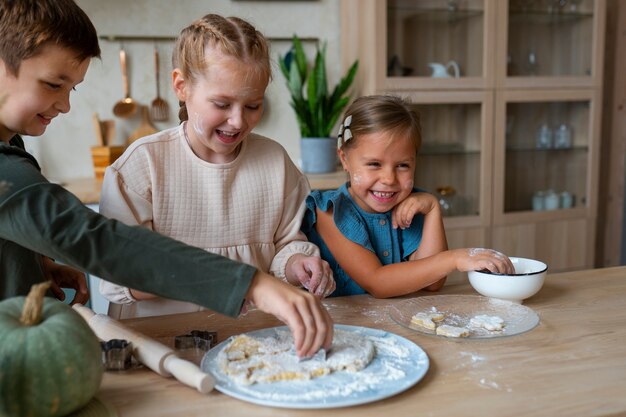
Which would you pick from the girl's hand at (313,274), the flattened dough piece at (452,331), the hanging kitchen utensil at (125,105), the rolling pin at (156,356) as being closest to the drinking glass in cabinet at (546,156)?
the hanging kitchen utensil at (125,105)

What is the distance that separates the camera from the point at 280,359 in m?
0.87

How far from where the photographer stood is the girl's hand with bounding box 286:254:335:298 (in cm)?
119

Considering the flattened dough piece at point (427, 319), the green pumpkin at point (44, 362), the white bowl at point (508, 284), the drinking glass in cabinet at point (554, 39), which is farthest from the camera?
the drinking glass in cabinet at point (554, 39)

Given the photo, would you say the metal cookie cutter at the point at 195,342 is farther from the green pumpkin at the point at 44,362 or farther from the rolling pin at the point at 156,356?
the green pumpkin at the point at 44,362

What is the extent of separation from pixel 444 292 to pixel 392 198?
9.8 inches

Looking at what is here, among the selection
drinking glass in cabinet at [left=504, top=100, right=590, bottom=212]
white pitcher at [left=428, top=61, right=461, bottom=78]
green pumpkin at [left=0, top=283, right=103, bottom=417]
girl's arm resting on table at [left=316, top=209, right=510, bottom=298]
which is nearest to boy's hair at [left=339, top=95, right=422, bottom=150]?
girl's arm resting on table at [left=316, top=209, right=510, bottom=298]

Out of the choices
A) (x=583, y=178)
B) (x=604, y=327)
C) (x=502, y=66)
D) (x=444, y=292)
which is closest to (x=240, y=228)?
(x=444, y=292)

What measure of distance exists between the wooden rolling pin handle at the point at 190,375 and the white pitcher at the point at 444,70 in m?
2.37

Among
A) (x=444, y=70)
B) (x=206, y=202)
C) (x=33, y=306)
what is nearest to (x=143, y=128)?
(x=444, y=70)

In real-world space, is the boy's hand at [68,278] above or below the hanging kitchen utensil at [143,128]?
below

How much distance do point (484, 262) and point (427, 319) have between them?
0.73 ft

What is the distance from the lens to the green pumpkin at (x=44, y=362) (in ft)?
2.25

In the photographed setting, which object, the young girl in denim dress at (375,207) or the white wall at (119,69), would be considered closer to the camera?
the young girl in denim dress at (375,207)

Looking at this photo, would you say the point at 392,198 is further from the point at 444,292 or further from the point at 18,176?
the point at 18,176
